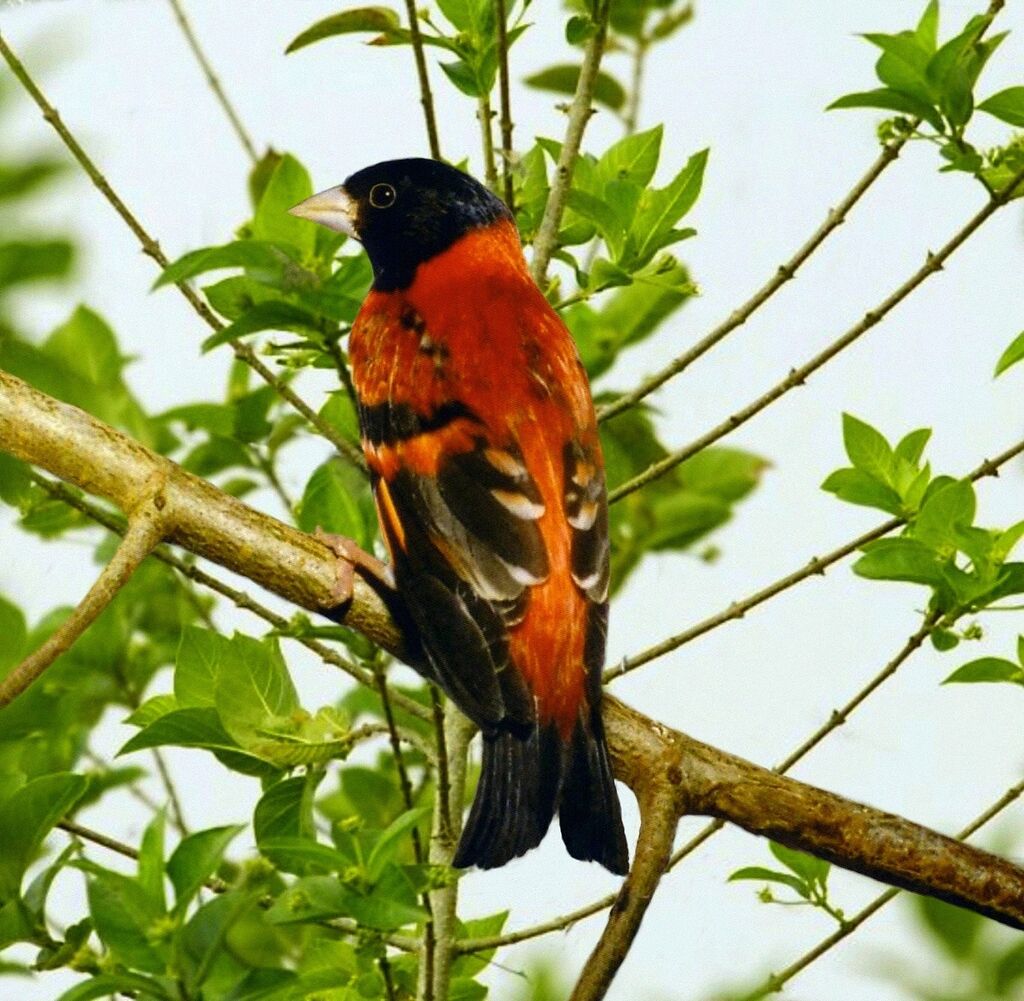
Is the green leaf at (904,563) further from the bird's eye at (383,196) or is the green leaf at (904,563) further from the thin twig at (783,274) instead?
the bird's eye at (383,196)

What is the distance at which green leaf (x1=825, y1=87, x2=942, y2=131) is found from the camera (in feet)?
10.4

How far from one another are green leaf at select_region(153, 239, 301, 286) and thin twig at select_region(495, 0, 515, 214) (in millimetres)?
560

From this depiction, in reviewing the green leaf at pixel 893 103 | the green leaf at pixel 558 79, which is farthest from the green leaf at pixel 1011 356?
the green leaf at pixel 558 79

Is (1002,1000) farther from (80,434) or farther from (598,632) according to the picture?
(80,434)

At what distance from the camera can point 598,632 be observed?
10.8ft

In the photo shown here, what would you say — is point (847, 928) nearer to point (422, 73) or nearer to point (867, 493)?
point (867, 493)

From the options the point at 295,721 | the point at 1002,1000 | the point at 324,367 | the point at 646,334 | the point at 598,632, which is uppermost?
the point at 646,334

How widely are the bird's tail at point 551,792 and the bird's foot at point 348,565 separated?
36 centimetres

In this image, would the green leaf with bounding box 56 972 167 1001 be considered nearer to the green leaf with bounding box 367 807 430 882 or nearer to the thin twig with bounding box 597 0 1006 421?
the green leaf with bounding box 367 807 430 882

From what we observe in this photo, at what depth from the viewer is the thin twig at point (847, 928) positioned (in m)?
3.14

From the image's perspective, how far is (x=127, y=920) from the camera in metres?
2.58

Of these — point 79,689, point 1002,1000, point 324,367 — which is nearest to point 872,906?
point 1002,1000

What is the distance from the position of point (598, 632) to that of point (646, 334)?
1110 mm

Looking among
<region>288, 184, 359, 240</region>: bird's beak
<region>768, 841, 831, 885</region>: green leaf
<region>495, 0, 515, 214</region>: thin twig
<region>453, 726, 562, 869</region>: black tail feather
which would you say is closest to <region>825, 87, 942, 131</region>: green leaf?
<region>495, 0, 515, 214</region>: thin twig
